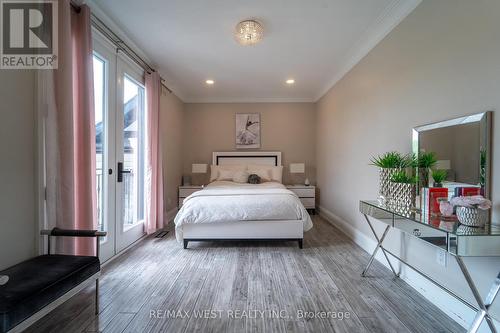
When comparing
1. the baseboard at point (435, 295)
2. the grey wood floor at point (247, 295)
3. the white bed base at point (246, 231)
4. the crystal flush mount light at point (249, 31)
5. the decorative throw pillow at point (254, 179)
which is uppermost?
the crystal flush mount light at point (249, 31)

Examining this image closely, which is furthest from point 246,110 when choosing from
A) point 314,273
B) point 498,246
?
point 498,246

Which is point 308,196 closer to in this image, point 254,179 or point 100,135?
point 254,179

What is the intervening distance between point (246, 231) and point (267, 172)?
2.15 metres

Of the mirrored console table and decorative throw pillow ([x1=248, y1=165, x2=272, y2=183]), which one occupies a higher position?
decorative throw pillow ([x1=248, y1=165, x2=272, y2=183])

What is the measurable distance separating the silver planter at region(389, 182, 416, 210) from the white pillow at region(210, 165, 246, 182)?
336 centimetres

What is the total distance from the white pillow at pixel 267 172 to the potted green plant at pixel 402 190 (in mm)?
3087

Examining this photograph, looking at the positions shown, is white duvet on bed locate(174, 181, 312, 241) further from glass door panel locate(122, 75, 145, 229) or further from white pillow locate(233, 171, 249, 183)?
white pillow locate(233, 171, 249, 183)

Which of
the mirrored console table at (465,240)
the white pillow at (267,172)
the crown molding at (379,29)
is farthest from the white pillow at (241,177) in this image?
the mirrored console table at (465,240)

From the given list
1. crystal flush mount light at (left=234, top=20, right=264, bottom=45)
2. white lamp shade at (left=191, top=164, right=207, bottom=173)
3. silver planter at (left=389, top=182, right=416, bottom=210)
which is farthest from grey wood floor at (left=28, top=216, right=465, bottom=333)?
crystal flush mount light at (left=234, top=20, right=264, bottom=45)

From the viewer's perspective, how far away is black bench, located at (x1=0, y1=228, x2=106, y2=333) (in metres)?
1.16

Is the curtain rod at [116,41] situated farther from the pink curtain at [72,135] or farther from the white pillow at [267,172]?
the white pillow at [267,172]

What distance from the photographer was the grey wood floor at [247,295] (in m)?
1.66

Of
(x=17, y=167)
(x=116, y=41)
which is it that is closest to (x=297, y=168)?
(x=116, y=41)

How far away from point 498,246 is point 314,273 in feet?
5.01
